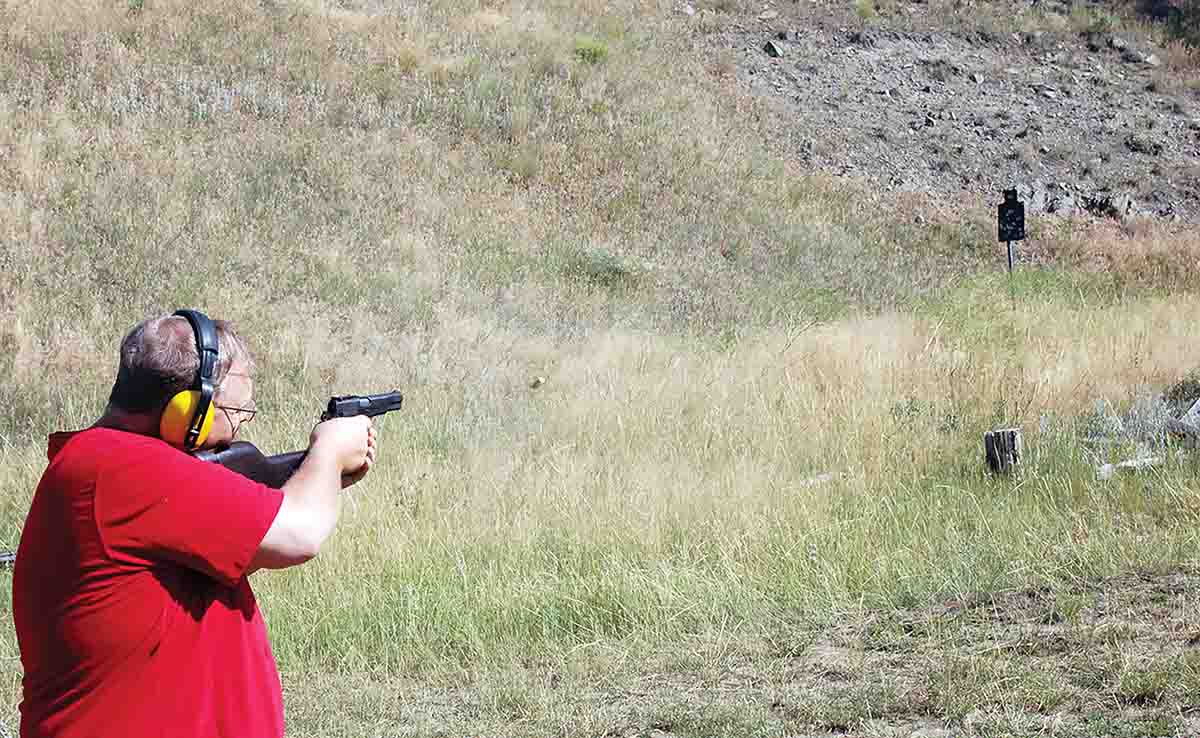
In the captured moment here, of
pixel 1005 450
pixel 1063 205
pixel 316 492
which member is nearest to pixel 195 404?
pixel 316 492

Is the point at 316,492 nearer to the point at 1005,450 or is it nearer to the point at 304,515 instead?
the point at 304,515

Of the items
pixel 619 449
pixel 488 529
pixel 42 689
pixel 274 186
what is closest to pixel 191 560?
pixel 42 689

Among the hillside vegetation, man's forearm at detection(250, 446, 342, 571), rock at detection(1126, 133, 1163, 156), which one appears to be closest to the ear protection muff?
man's forearm at detection(250, 446, 342, 571)

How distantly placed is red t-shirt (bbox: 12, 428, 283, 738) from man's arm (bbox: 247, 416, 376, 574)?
39mm

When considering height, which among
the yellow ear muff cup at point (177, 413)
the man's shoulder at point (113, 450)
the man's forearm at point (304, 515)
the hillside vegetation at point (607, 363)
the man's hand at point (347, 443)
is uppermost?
the yellow ear muff cup at point (177, 413)

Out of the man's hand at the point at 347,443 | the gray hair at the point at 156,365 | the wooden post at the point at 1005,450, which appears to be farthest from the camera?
the wooden post at the point at 1005,450

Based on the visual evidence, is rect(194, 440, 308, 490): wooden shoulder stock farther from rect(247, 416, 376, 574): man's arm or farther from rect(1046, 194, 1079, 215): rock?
rect(1046, 194, 1079, 215): rock

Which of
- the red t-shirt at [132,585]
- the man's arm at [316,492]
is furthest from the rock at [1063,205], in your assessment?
the red t-shirt at [132,585]

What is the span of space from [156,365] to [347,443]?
1.28 feet

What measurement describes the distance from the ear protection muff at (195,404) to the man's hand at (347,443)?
218mm

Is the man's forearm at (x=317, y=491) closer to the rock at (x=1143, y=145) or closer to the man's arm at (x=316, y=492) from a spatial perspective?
the man's arm at (x=316, y=492)

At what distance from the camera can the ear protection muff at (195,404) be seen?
2.43 meters

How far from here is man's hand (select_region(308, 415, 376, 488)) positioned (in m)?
2.55

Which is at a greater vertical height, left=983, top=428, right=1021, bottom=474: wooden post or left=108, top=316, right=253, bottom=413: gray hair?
left=108, top=316, right=253, bottom=413: gray hair
